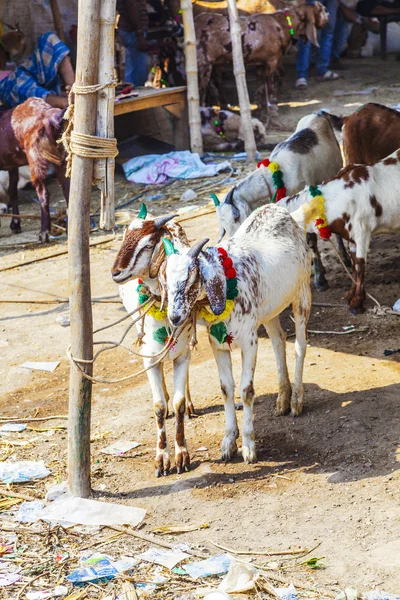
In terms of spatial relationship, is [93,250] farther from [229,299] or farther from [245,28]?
[245,28]

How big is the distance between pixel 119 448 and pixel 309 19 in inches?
473

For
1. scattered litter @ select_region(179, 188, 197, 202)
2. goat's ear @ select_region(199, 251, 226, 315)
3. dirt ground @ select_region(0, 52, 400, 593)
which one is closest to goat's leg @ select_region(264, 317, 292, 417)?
dirt ground @ select_region(0, 52, 400, 593)

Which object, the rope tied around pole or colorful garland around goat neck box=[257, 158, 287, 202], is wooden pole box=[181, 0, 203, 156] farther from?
the rope tied around pole

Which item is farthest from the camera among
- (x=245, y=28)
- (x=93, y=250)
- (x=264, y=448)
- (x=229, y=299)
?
(x=245, y=28)

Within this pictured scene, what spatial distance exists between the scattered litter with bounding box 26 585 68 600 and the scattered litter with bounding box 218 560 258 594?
2.43ft

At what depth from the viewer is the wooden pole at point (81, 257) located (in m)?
4.88

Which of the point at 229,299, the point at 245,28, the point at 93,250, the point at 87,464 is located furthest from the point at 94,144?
the point at 245,28

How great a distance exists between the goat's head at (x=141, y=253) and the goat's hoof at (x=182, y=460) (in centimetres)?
108

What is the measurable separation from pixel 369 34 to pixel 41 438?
1534 centimetres

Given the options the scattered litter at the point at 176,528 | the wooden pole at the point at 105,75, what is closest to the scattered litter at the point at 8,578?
the scattered litter at the point at 176,528

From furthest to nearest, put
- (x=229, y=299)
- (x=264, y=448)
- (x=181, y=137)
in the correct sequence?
1. (x=181, y=137)
2. (x=264, y=448)
3. (x=229, y=299)

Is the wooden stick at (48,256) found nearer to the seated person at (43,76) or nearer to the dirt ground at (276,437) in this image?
the dirt ground at (276,437)

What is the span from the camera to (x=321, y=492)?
504 cm

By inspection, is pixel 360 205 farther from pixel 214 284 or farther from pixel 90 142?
pixel 90 142
